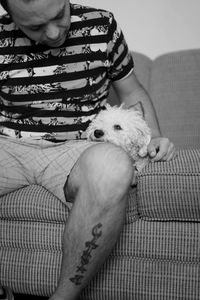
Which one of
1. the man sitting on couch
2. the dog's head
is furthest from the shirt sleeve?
the dog's head

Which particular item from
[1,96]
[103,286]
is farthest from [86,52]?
[103,286]

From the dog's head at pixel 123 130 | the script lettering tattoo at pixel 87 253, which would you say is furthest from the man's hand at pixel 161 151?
the script lettering tattoo at pixel 87 253

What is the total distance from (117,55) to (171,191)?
25.4 inches

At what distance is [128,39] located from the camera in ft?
7.82

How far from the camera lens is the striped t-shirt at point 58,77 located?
1437 mm

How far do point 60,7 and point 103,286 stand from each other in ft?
3.15

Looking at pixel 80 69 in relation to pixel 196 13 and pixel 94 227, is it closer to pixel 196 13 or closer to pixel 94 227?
pixel 94 227

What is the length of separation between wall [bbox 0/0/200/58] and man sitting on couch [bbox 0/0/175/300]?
2.76 feet

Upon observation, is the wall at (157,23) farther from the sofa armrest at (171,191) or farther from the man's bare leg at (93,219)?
the man's bare leg at (93,219)

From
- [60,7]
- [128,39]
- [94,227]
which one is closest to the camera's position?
[94,227]

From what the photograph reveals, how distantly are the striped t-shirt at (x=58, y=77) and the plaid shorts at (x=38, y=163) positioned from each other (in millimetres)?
75

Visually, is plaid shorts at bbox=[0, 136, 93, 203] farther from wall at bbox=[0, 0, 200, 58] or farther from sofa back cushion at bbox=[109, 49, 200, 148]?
wall at bbox=[0, 0, 200, 58]

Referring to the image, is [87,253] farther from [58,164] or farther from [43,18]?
[43,18]

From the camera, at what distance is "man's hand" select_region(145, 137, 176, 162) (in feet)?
4.19
